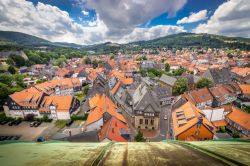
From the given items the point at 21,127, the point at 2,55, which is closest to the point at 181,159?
the point at 21,127

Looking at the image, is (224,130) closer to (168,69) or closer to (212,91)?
(212,91)

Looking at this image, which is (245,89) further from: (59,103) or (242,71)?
(59,103)

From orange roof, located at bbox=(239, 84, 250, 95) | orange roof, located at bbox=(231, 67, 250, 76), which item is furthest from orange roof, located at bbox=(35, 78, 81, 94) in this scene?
orange roof, located at bbox=(231, 67, 250, 76)

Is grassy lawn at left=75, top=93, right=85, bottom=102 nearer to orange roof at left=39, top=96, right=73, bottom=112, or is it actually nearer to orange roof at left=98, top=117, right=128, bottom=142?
orange roof at left=39, top=96, right=73, bottom=112

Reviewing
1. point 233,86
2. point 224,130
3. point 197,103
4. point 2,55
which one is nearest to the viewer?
point 224,130

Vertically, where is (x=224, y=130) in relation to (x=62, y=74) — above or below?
below
